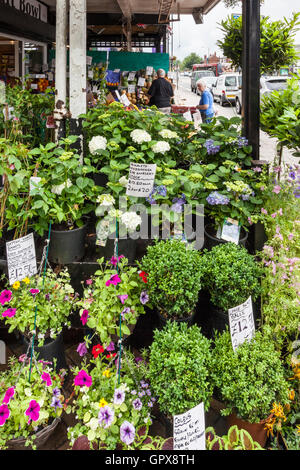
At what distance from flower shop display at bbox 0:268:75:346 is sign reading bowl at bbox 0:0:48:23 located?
16.2 ft

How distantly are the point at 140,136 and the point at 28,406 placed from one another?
154cm

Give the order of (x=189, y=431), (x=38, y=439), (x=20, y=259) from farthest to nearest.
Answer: (x=20, y=259), (x=38, y=439), (x=189, y=431)

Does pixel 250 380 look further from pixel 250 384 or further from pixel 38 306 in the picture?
pixel 38 306

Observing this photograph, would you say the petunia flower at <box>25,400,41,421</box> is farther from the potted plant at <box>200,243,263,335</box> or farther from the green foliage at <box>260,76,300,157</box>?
the green foliage at <box>260,76,300,157</box>

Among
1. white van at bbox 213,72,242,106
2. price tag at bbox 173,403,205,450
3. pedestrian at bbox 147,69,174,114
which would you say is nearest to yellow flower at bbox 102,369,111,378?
price tag at bbox 173,403,205,450

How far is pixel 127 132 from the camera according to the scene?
2463 millimetres

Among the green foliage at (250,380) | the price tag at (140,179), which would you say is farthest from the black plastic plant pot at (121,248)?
the green foliage at (250,380)

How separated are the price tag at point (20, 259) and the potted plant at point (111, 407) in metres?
0.58

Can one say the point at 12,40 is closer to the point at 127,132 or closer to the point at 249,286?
the point at 127,132

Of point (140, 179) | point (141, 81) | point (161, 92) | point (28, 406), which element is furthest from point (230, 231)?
point (141, 81)

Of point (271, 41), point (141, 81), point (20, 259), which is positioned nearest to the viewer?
point (20, 259)

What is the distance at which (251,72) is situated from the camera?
7.77 ft
